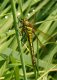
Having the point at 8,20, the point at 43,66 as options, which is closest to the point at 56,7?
the point at 8,20

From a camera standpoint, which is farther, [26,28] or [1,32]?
[1,32]

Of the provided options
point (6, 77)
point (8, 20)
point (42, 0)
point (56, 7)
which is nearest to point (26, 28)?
point (6, 77)

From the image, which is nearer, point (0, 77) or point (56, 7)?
point (0, 77)

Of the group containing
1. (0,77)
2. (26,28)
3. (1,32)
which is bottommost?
(0,77)

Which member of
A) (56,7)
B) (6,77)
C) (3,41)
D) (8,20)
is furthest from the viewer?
(56,7)

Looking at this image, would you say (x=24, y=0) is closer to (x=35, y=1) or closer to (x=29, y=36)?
(x=35, y=1)

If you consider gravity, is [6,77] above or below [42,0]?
below

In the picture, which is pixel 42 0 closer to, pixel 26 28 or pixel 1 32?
pixel 1 32

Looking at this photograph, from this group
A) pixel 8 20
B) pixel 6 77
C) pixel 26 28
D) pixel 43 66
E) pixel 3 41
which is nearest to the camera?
pixel 26 28

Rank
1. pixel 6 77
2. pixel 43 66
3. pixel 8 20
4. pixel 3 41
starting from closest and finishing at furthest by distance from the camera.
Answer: pixel 6 77
pixel 43 66
pixel 3 41
pixel 8 20

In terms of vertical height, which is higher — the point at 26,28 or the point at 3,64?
the point at 26,28
